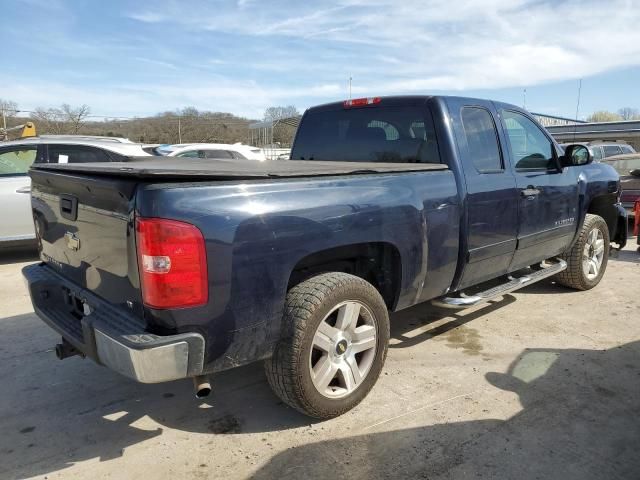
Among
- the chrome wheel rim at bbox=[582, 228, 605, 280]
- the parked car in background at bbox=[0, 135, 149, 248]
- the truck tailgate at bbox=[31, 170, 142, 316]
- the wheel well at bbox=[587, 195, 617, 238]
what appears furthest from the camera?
the parked car in background at bbox=[0, 135, 149, 248]

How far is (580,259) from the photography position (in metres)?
5.24

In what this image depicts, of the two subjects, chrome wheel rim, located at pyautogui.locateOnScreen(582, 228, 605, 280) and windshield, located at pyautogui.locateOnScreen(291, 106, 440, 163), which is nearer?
windshield, located at pyautogui.locateOnScreen(291, 106, 440, 163)

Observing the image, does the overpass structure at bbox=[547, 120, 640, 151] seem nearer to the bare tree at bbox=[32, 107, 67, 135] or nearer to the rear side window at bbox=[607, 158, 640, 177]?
the rear side window at bbox=[607, 158, 640, 177]

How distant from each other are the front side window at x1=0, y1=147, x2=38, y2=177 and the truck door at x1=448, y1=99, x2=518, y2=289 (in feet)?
19.2

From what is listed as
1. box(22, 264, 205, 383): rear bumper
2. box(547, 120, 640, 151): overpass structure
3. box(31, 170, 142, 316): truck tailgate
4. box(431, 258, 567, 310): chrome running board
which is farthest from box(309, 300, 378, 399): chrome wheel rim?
box(547, 120, 640, 151): overpass structure

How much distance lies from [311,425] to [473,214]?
1846mm

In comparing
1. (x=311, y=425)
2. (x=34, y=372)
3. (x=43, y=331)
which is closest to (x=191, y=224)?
(x=311, y=425)

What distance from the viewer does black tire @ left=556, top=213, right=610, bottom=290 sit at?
517 cm

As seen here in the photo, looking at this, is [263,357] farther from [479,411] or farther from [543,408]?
[543,408]

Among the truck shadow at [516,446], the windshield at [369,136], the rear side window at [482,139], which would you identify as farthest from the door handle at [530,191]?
the truck shadow at [516,446]

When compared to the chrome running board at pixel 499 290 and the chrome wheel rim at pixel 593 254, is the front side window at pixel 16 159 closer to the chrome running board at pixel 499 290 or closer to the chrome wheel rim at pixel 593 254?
the chrome running board at pixel 499 290

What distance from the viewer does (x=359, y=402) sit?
305 centimetres

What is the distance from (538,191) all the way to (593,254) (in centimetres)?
184

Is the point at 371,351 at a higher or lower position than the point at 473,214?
lower
